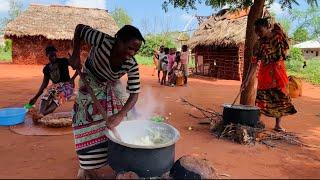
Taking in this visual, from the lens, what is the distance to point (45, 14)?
22234mm

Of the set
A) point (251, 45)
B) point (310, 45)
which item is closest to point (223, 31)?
point (251, 45)

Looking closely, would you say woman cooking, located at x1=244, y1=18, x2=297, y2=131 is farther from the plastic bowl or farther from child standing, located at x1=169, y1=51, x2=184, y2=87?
child standing, located at x1=169, y1=51, x2=184, y2=87

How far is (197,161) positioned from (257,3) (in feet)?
12.4

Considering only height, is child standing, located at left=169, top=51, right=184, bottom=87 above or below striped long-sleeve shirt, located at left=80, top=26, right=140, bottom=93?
below

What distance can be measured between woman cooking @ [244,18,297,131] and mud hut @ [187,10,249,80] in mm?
8655

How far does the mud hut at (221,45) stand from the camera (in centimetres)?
1475

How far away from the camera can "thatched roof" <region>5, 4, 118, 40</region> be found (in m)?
20.3

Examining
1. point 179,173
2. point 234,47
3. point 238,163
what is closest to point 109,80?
point 179,173

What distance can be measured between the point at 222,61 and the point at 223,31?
1401 millimetres

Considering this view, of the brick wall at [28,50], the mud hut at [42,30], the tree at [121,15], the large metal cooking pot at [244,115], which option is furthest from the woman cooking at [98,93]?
the tree at [121,15]

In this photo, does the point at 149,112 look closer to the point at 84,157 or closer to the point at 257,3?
the point at 257,3

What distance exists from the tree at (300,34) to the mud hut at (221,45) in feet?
95.5

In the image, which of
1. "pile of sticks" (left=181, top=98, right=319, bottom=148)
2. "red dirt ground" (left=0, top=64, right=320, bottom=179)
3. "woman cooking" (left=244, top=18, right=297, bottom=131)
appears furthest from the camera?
"woman cooking" (left=244, top=18, right=297, bottom=131)

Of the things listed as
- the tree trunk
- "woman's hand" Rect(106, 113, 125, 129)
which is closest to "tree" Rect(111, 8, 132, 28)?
the tree trunk
